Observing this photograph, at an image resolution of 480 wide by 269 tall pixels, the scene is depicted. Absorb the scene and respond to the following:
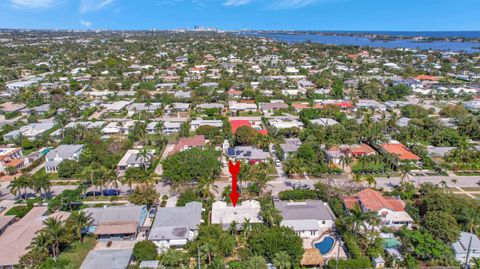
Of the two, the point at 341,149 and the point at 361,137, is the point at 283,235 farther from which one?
the point at 361,137

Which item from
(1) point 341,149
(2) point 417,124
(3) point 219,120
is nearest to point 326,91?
(2) point 417,124

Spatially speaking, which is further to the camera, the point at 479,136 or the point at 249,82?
the point at 249,82

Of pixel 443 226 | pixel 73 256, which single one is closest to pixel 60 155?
pixel 73 256

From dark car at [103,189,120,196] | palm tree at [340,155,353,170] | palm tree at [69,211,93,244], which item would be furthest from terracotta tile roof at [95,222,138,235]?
palm tree at [340,155,353,170]

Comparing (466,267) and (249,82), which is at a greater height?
(249,82)

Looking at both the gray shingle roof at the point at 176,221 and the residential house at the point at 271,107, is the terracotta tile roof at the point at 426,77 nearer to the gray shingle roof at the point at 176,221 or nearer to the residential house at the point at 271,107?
the residential house at the point at 271,107

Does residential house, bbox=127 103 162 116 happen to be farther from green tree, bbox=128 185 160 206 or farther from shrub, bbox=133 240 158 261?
shrub, bbox=133 240 158 261
